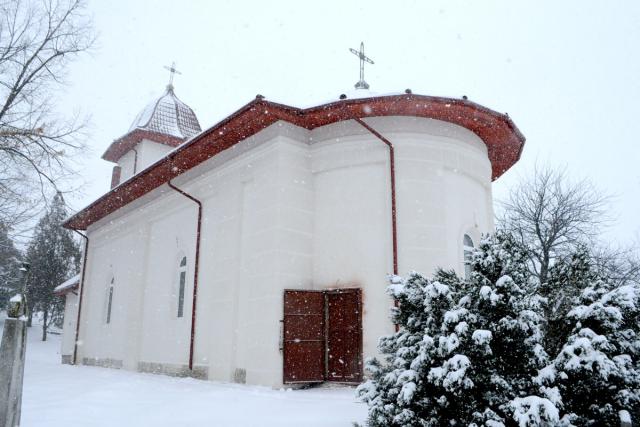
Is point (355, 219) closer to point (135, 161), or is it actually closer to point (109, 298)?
point (109, 298)

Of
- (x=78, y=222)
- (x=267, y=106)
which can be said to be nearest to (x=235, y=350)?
(x=267, y=106)

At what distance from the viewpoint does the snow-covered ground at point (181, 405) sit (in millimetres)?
6160

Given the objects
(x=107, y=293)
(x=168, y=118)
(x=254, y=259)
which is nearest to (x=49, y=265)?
(x=168, y=118)

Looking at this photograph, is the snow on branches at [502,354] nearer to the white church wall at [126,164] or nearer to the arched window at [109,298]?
the arched window at [109,298]

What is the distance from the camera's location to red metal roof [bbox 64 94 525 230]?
388 inches

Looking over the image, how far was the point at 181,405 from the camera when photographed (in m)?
7.43

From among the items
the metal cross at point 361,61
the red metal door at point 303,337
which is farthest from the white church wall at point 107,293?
the metal cross at point 361,61

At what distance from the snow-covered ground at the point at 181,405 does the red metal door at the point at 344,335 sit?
350 mm

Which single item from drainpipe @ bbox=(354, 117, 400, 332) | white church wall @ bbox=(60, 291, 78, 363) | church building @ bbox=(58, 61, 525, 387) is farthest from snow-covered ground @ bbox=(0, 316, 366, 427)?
white church wall @ bbox=(60, 291, 78, 363)

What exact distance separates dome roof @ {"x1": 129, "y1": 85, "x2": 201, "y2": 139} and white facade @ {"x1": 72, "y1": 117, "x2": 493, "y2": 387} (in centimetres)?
812

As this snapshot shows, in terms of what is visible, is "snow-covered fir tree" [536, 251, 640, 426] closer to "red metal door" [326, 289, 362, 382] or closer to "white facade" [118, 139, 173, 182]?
"red metal door" [326, 289, 362, 382]

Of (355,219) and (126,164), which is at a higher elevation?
(126,164)

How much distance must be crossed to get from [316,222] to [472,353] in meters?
6.16

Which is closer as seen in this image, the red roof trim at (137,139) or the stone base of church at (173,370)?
the stone base of church at (173,370)
